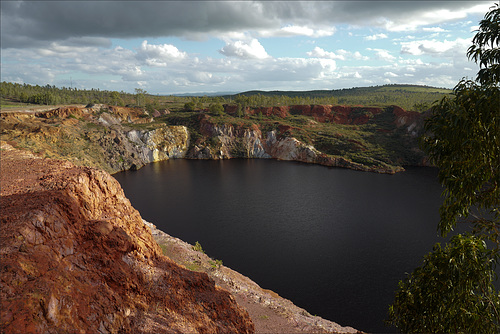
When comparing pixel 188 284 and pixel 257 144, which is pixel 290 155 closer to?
pixel 257 144

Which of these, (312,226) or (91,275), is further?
(312,226)

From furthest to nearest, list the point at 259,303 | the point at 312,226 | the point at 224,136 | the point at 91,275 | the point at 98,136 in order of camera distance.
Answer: the point at 224,136, the point at 98,136, the point at 312,226, the point at 259,303, the point at 91,275

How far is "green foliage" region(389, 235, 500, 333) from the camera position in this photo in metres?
8.81

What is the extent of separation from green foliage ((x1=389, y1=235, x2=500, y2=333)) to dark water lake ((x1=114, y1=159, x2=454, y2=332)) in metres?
20.9

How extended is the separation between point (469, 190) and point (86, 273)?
17150 mm

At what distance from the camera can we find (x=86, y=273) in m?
14.5

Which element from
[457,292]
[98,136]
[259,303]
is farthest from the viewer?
[98,136]

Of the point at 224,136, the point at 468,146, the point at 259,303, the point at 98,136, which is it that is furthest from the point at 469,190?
the point at 224,136

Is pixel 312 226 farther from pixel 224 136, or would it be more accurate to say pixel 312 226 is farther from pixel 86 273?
pixel 224 136

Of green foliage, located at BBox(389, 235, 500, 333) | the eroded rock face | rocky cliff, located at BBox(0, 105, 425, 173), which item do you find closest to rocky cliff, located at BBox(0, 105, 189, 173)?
rocky cliff, located at BBox(0, 105, 425, 173)

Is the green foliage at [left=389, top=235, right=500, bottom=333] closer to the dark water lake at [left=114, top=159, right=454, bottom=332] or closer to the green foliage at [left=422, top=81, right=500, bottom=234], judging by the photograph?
the green foliage at [left=422, top=81, right=500, bottom=234]

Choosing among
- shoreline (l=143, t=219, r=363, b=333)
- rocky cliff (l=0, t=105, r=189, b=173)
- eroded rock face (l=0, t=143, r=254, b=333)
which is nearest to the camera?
eroded rock face (l=0, t=143, r=254, b=333)

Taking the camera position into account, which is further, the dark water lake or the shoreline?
the dark water lake

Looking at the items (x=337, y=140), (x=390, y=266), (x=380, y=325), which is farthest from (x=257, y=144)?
(x=380, y=325)
